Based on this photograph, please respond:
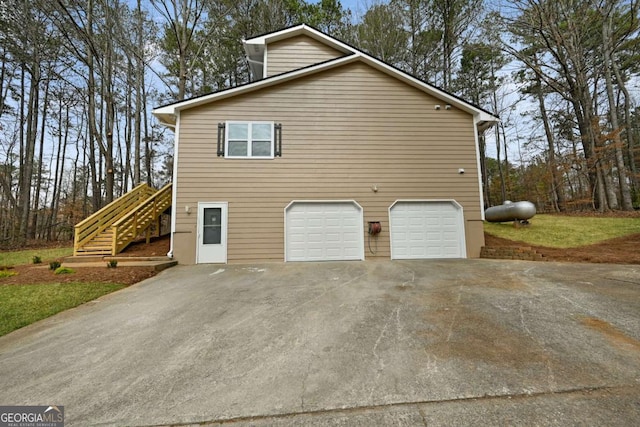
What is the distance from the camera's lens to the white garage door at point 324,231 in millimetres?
7484

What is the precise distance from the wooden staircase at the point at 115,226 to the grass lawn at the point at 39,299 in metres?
2.06

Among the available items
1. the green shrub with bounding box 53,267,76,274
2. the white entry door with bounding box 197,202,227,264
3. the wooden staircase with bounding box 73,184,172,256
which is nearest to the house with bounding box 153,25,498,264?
the white entry door with bounding box 197,202,227,264

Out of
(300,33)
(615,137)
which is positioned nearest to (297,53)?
(300,33)

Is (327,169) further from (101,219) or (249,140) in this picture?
(101,219)

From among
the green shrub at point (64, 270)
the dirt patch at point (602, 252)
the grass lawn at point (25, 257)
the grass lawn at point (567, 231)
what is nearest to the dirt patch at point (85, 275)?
the green shrub at point (64, 270)

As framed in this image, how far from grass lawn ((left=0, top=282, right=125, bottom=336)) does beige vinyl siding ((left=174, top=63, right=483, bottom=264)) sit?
2456 mm

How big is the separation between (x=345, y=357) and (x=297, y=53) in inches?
422

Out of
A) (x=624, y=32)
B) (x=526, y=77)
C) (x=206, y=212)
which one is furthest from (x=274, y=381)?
(x=526, y=77)

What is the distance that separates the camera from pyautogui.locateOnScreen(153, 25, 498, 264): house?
7.41 meters

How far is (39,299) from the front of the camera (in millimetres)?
4242

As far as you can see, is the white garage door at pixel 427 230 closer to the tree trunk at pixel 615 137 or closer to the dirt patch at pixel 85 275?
the dirt patch at pixel 85 275

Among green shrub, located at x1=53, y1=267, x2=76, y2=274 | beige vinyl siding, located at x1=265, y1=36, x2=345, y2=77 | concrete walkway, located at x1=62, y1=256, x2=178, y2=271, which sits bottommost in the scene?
green shrub, located at x1=53, y1=267, x2=76, y2=274

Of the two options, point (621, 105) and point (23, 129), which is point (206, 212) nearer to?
point (23, 129)

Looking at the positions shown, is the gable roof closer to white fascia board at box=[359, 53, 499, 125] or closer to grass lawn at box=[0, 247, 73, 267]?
white fascia board at box=[359, 53, 499, 125]
